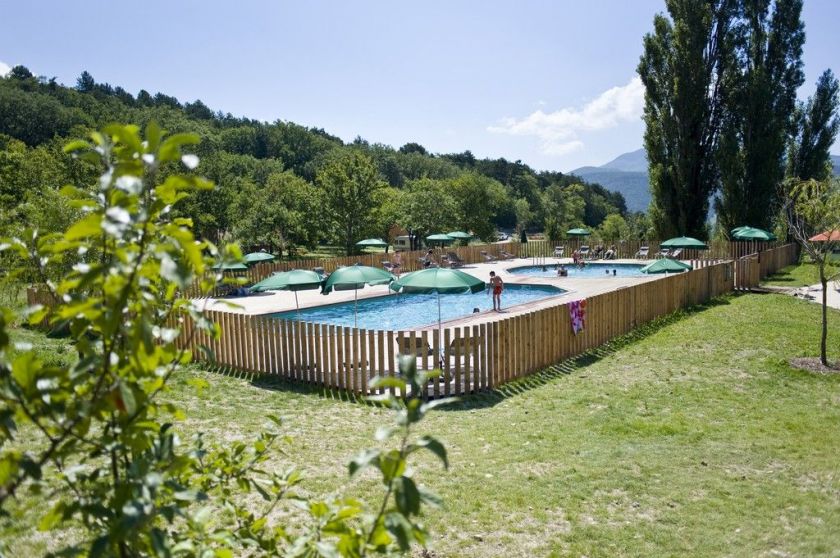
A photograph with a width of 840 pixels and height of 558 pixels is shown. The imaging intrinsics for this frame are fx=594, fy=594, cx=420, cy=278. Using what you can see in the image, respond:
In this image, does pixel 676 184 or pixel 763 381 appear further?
pixel 676 184

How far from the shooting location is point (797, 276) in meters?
26.3

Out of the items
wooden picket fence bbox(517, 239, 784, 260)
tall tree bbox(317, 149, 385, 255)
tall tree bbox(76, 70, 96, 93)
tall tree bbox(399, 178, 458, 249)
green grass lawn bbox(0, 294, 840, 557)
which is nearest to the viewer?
green grass lawn bbox(0, 294, 840, 557)

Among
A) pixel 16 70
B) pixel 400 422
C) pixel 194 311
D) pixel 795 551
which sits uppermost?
pixel 16 70

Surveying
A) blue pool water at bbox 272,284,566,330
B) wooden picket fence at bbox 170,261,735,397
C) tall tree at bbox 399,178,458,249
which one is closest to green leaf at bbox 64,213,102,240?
wooden picket fence at bbox 170,261,735,397

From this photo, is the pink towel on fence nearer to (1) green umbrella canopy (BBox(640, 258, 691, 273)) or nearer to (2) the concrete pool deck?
(2) the concrete pool deck

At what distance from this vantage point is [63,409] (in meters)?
1.61

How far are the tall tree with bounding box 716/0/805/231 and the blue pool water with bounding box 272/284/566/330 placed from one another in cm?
1638

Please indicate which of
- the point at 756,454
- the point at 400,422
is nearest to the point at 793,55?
the point at 756,454

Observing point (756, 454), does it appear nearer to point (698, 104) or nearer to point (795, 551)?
point (795, 551)

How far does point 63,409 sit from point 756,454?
789cm

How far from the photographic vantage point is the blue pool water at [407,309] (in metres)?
20.6

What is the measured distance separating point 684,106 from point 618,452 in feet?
105

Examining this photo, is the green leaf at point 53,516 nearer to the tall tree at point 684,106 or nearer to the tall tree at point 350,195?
the tall tree at point 350,195

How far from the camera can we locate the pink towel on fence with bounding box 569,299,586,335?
41.6 feet
